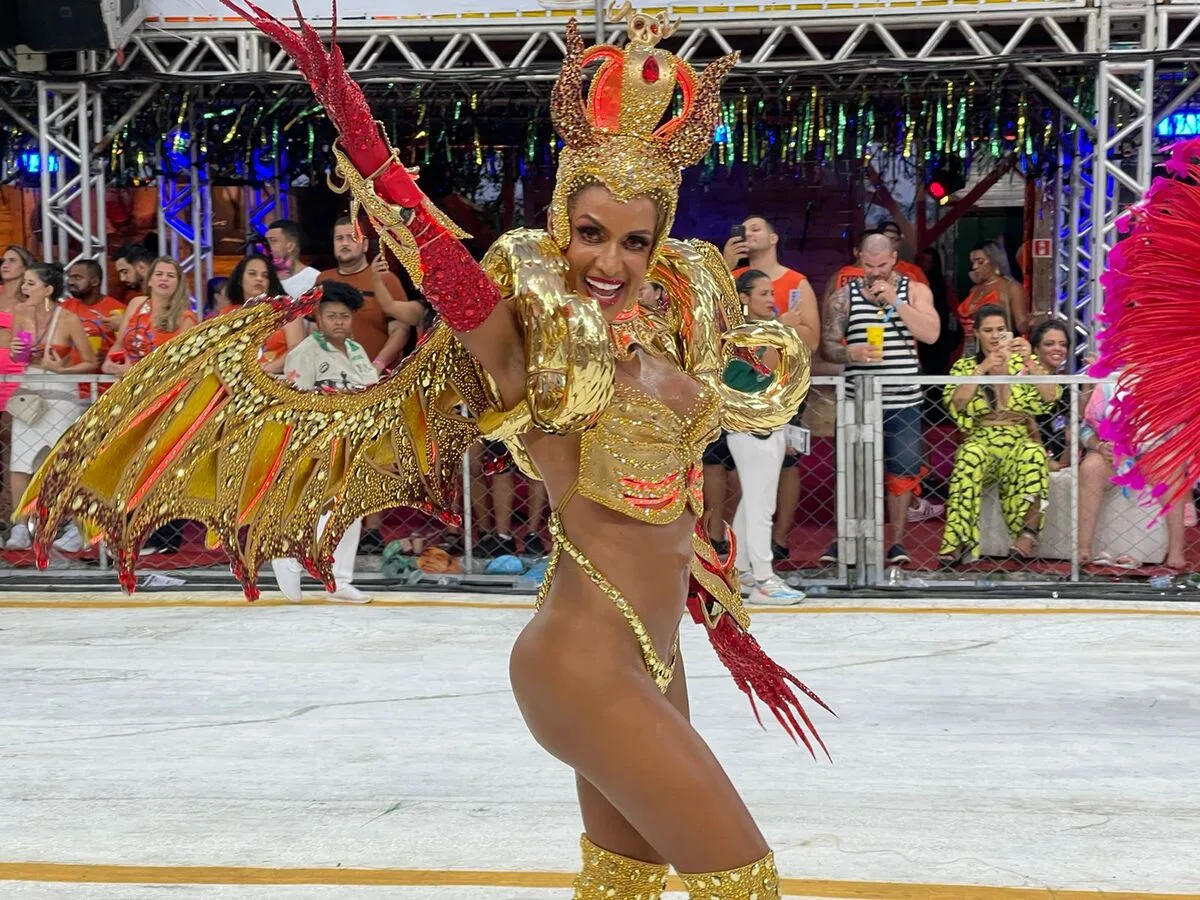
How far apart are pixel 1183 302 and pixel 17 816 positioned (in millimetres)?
3295

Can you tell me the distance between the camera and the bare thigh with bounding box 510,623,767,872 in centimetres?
215

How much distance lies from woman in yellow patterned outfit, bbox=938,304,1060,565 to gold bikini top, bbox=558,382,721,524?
4738 millimetres

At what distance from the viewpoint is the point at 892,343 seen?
276 inches

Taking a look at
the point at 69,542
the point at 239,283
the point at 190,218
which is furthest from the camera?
the point at 190,218

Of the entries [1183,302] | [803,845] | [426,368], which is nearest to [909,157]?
[1183,302]

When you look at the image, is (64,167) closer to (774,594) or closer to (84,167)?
(84,167)

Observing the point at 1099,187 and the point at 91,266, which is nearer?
the point at 1099,187

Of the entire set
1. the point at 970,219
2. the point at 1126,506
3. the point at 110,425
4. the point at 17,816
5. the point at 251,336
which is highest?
the point at 970,219

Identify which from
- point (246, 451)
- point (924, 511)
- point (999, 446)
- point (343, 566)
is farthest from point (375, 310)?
point (246, 451)

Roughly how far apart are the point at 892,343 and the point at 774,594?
4.49 ft

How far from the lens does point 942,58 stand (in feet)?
25.3

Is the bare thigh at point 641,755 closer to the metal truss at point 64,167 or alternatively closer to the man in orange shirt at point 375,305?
the man in orange shirt at point 375,305

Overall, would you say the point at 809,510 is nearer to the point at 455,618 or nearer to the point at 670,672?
the point at 455,618

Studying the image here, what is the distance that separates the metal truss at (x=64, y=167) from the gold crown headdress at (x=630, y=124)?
6378 mm
